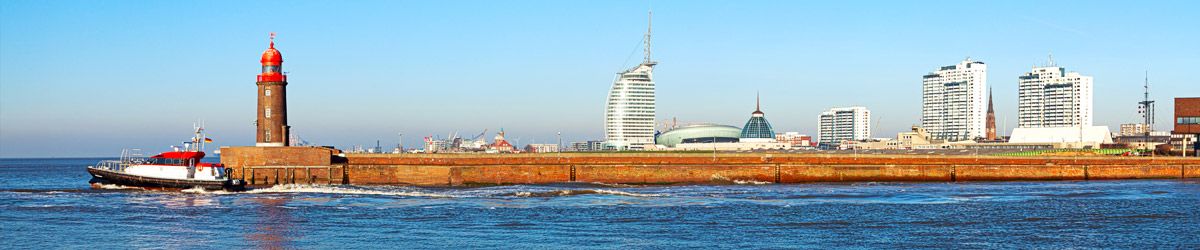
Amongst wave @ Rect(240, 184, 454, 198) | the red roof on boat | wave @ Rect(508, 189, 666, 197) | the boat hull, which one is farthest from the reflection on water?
wave @ Rect(508, 189, 666, 197)

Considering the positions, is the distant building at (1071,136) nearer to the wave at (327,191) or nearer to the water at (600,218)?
the water at (600,218)

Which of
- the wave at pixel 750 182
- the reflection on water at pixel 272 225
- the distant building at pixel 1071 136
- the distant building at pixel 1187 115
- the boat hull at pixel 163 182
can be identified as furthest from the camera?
the distant building at pixel 1071 136

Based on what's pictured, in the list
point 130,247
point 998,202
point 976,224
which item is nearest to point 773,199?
point 998,202

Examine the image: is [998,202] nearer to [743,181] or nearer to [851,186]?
[851,186]

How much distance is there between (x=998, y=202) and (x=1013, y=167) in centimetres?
2930

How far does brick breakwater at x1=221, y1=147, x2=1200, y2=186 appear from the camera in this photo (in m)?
72.7

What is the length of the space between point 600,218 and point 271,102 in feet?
113

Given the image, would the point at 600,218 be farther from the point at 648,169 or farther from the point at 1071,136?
the point at 1071,136

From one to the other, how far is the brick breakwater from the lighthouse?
45.9 inches

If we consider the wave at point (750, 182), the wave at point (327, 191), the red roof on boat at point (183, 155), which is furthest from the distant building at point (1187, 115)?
the red roof on boat at point (183, 155)

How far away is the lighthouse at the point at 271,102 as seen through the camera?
73.0 m

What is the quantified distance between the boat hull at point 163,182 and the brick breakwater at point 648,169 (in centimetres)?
503

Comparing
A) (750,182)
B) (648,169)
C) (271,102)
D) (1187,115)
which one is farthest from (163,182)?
(1187,115)

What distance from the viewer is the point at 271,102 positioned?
73.2m
